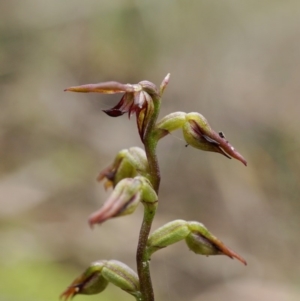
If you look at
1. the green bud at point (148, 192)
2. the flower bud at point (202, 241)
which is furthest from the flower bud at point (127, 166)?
the flower bud at point (202, 241)

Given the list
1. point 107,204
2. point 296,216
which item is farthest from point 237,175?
point 107,204

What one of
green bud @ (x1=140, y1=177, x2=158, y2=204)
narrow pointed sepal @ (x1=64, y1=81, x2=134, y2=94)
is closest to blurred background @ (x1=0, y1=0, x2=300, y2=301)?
green bud @ (x1=140, y1=177, x2=158, y2=204)

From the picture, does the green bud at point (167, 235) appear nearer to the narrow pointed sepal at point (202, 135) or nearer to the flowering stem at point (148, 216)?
the flowering stem at point (148, 216)

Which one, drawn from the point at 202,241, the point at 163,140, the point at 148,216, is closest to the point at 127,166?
the point at 148,216

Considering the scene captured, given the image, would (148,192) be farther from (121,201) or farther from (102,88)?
(102,88)

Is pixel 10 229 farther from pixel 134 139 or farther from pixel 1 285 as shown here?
pixel 134 139

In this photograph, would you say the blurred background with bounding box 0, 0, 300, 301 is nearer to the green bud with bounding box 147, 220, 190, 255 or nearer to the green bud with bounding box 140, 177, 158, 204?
the green bud with bounding box 147, 220, 190, 255

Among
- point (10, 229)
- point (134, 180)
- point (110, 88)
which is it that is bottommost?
point (10, 229)
